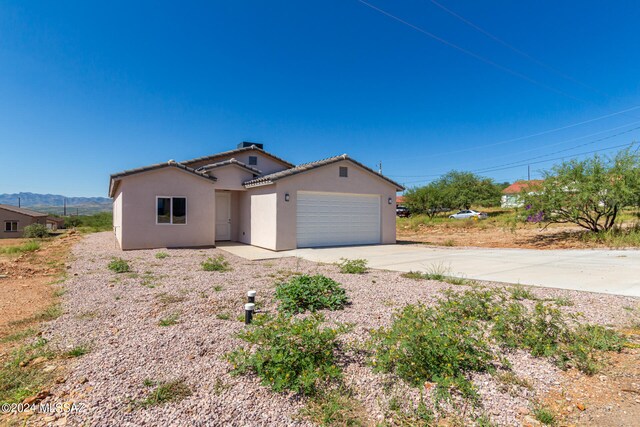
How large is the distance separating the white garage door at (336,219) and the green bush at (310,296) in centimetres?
746

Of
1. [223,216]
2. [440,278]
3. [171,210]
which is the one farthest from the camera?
[223,216]

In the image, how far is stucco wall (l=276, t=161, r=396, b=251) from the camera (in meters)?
12.4

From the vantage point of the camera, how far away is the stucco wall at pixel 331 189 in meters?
12.4

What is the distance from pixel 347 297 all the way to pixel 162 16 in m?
12.0

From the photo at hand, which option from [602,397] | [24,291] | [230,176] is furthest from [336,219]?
[602,397]

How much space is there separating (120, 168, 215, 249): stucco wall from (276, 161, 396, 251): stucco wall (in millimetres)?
3642

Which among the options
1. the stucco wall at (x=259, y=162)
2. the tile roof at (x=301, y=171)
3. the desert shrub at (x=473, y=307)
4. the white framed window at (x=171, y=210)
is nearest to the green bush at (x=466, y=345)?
the desert shrub at (x=473, y=307)

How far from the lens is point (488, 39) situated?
13203 millimetres

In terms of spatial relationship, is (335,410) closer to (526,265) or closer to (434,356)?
(434,356)

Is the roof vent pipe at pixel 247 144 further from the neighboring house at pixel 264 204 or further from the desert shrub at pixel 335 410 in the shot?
the desert shrub at pixel 335 410

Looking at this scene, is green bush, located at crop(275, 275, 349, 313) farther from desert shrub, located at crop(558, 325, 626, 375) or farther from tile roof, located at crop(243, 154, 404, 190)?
tile roof, located at crop(243, 154, 404, 190)

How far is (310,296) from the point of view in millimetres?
5121

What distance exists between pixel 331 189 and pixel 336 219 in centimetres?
136

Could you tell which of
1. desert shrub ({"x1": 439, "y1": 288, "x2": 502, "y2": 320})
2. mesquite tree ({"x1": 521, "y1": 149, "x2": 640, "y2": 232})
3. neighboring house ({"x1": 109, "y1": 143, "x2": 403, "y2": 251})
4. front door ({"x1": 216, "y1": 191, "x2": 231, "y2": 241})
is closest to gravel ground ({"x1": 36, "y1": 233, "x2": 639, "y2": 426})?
desert shrub ({"x1": 439, "y1": 288, "x2": 502, "y2": 320})
